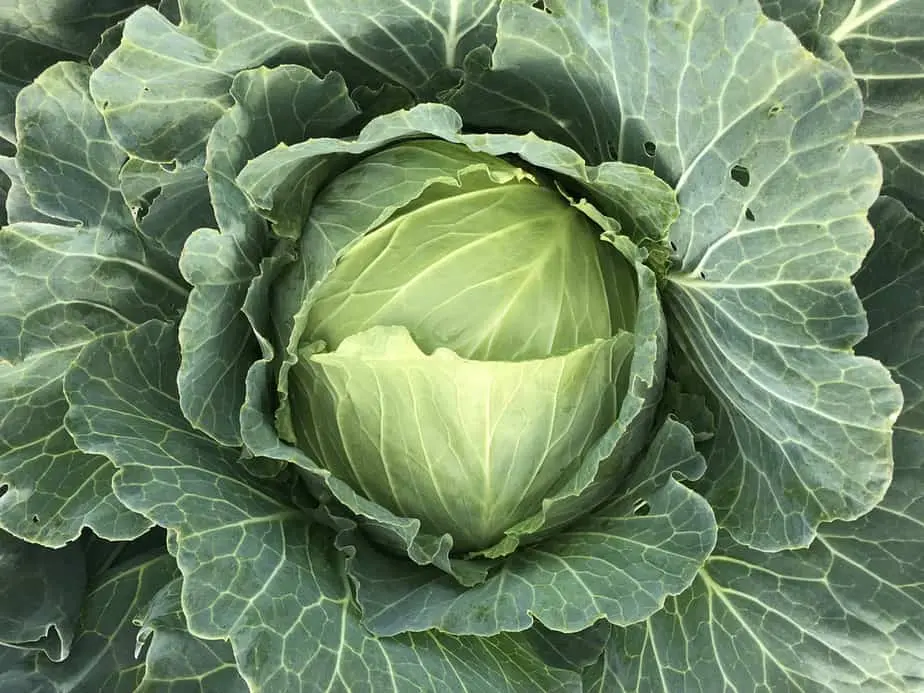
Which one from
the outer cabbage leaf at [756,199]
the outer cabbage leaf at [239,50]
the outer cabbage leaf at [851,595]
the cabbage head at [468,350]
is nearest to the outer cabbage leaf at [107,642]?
the cabbage head at [468,350]

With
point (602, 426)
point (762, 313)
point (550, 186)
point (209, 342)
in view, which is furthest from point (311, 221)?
point (762, 313)

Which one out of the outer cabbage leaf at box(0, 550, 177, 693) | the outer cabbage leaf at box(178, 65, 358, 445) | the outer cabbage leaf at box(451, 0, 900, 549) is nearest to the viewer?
the outer cabbage leaf at box(451, 0, 900, 549)

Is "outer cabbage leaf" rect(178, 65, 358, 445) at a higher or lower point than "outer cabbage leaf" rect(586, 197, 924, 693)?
higher

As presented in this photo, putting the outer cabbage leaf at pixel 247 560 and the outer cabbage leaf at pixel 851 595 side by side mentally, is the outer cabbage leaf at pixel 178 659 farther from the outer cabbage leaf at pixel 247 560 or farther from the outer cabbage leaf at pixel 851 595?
the outer cabbage leaf at pixel 851 595

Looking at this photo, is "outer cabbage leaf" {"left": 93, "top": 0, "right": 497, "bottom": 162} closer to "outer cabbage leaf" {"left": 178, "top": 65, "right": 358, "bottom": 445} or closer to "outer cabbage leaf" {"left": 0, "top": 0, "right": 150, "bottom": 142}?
"outer cabbage leaf" {"left": 178, "top": 65, "right": 358, "bottom": 445}

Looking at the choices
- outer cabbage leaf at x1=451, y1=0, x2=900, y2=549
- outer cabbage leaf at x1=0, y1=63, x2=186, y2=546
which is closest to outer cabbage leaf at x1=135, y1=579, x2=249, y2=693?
outer cabbage leaf at x1=0, y1=63, x2=186, y2=546

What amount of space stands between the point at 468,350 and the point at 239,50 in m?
0.54

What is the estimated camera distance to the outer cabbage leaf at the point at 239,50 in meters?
1.28

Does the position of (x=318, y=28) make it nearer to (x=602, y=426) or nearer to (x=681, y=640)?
(x=602, y=426)

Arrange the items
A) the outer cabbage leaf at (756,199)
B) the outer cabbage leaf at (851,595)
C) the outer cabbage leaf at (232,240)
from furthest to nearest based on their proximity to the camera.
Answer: the outer cabbage leaf at (851,595) < the outer cabbage leaf at (232,240) < the outer cabbage leaf at (756,199)

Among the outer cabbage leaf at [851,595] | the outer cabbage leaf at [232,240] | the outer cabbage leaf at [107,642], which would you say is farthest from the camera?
the outer cabbage leaf at [107,642]

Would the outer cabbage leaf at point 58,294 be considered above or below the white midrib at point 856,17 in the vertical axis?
below

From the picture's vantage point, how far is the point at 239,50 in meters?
1.31

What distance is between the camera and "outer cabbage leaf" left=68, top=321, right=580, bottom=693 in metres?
1.22
